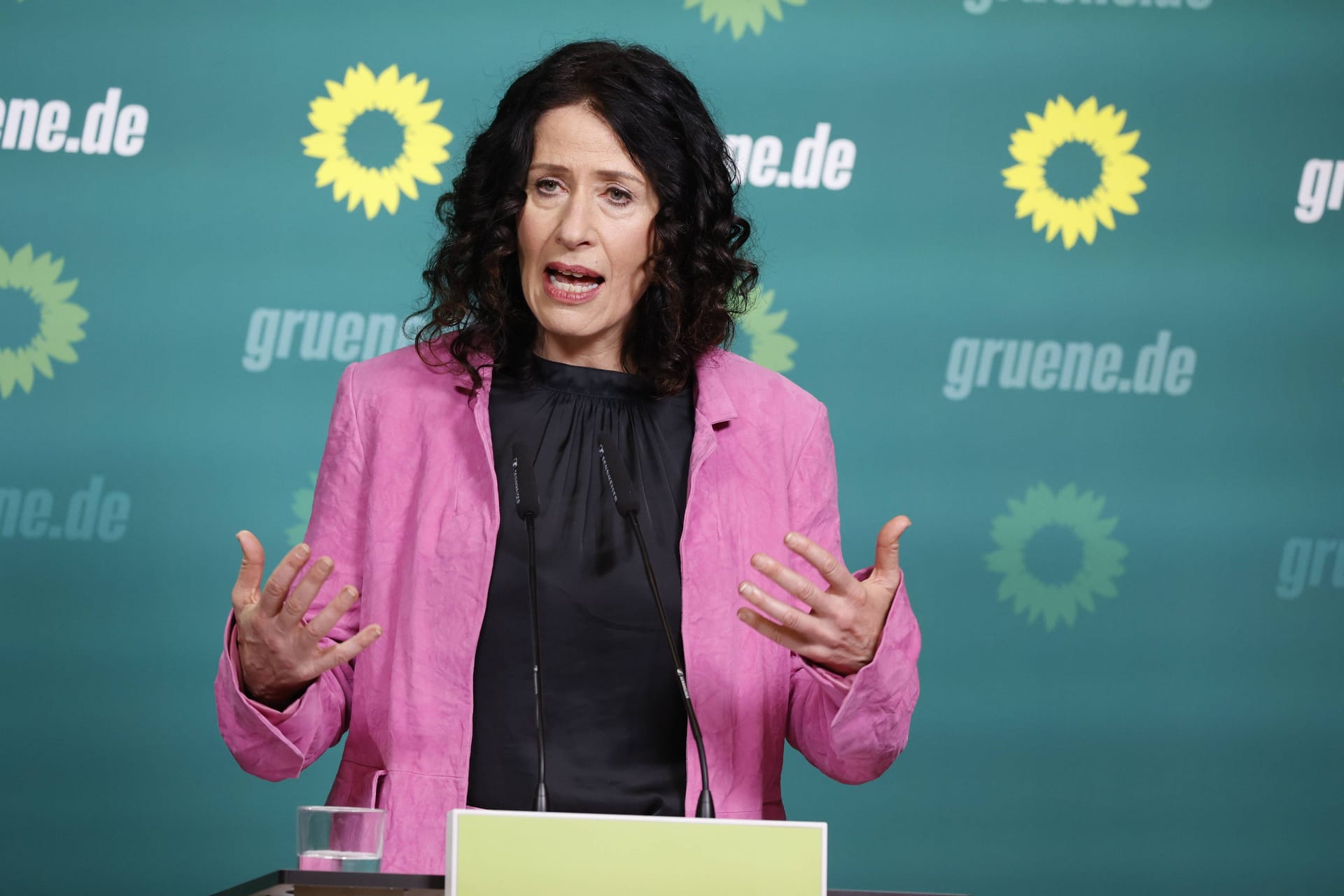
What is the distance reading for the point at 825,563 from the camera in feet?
4.56

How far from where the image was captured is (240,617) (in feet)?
4.73

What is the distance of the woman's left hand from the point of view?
1374 millimetres

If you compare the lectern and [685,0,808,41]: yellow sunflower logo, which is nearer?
the lectern

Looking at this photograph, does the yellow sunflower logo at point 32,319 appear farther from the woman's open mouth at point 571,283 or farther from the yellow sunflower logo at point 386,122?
the woman's open mouth at point 571,283

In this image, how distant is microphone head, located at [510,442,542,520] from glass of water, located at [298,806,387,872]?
342mm

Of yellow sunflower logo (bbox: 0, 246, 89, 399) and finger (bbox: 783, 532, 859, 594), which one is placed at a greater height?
yellow sunflower logo (bbox: 0, 246, 89, 399)

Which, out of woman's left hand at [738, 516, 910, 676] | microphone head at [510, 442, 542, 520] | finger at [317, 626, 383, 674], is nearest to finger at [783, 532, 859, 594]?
woman's left hand at [738, 516, 910, 676]

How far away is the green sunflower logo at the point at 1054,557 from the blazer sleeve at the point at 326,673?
155cm

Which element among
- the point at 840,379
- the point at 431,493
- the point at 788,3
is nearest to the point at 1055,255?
the point at 840,379

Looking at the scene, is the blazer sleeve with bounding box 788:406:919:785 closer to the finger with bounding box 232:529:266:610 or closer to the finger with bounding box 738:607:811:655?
the finger with bounding box 738:607:811:655

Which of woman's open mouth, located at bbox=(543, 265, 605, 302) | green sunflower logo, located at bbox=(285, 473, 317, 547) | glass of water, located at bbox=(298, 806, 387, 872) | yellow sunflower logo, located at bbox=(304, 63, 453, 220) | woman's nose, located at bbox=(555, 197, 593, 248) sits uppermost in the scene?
yellow sunflower logo, located at bbox=(304, 63, 453, 220)

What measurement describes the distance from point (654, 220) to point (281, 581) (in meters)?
0.74

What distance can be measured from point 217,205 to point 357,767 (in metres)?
1.57

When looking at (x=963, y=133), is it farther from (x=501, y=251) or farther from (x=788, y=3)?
(x=501, y=251)
